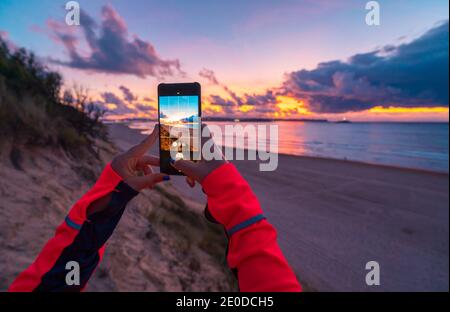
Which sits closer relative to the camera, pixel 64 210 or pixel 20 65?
pixel 64 210

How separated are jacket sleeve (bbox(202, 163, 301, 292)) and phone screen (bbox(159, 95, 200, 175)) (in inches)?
20.3

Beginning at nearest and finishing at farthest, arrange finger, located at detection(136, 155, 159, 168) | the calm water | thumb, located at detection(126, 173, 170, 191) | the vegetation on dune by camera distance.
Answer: thumb, located at detection(126, 173, 170, 191), finger, located at detection(136, 155, 159, 168), the vegetation on dune, the calm water

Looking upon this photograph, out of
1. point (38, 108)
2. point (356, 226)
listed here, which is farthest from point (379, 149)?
point (38, 108)

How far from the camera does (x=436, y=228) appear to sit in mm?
9609

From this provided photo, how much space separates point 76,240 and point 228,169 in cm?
83

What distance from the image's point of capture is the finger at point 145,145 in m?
1.54

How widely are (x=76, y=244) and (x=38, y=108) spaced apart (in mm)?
4793

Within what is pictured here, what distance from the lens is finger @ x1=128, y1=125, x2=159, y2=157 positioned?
154 cm

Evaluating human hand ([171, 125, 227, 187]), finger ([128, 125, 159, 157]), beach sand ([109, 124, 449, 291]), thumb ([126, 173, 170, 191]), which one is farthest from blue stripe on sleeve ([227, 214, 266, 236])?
beach sand ([109, 124, 449, 291])

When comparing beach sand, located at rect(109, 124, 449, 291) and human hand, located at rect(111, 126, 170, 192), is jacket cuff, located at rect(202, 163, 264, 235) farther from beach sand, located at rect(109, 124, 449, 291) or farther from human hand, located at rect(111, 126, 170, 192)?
beach sand, located at rect(109, 124, 449, 291)
